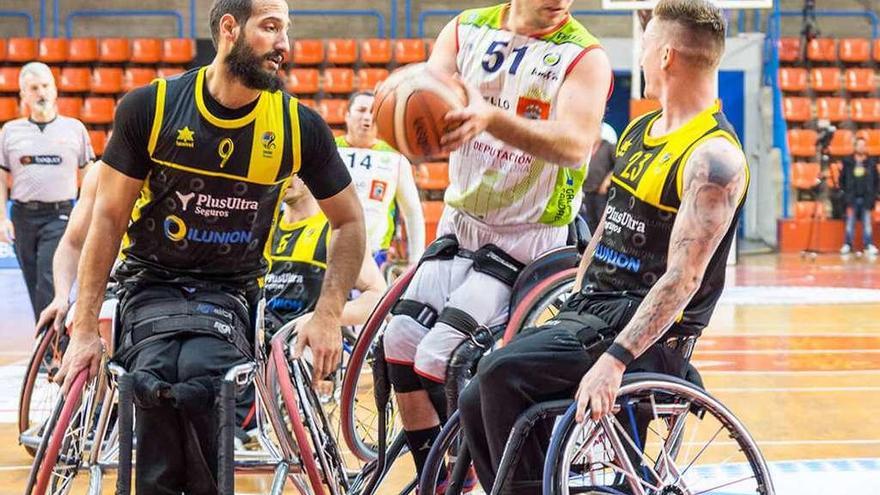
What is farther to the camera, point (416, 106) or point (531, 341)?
point (531, 341)

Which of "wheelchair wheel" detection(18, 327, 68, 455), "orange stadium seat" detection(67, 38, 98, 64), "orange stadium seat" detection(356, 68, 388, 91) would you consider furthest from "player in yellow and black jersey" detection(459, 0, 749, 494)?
"orange stadium seat" detection(67, 38, 98, 64)

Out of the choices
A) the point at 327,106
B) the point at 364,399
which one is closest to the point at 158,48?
the point at 327,106

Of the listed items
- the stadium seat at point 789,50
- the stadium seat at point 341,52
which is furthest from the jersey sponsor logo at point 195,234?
the stadium seat at point 789,50

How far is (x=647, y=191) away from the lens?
3.28 meters

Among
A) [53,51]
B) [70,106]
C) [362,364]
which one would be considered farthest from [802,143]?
[362,364]

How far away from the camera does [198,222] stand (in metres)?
3.53

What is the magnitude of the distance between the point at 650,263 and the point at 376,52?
13.6 metres

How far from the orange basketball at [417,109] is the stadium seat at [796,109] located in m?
14.6

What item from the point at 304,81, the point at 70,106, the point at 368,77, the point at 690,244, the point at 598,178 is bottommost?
the point at 70,106

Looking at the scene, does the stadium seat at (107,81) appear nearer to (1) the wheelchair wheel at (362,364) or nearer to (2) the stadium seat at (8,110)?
(2) the stadium seat at (8,110)

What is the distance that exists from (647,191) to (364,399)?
3178 millimetres

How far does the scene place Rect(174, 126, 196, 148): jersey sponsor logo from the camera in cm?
347

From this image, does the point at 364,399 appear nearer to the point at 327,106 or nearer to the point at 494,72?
the point at 494,72

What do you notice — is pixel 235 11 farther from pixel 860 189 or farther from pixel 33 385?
pixel 860 189
